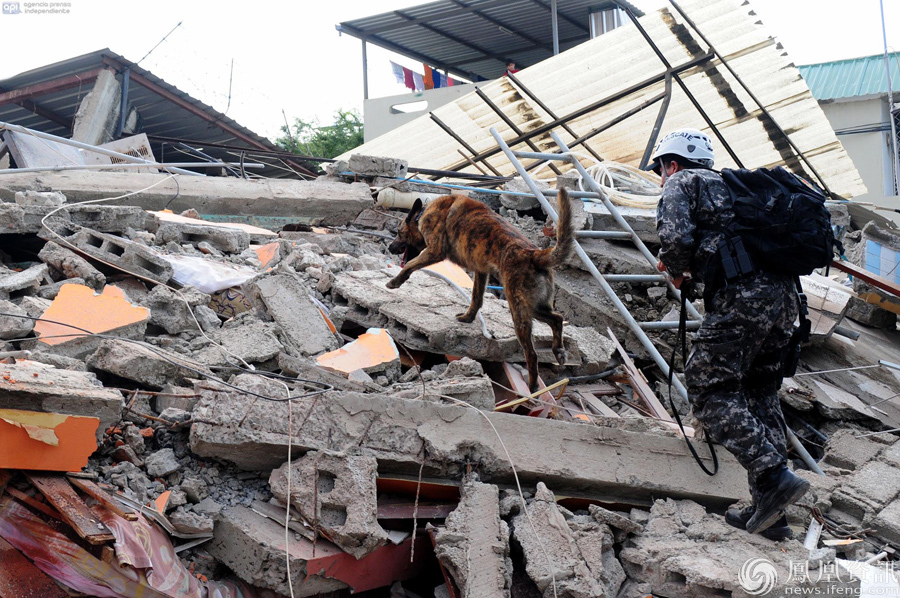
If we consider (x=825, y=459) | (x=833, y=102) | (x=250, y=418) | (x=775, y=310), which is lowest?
(x=825, y=459)

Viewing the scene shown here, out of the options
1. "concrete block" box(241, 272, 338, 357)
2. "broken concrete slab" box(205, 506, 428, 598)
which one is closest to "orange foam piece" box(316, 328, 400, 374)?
"concrete block" box(241, 272, 338, 357)

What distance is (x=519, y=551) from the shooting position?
3400mm

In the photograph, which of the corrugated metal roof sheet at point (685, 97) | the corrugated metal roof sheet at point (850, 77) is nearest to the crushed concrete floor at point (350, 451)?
the corrugated metal roof sheet at point (685, 97)

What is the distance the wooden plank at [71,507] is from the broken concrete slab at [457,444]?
0.58 m

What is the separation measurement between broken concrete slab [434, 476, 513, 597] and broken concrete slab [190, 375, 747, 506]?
301 mm

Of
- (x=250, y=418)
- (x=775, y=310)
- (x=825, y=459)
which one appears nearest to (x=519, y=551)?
(x=250, y=418)

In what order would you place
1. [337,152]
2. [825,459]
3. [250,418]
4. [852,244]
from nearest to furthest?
[250,418], [825,459], [852,244], [337,152]

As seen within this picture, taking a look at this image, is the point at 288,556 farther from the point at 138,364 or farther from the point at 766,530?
the point at 766,530

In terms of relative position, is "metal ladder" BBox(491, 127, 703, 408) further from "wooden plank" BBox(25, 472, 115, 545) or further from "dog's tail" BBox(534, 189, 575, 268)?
"wooden plank" BBox(25, 472, 115, 545)

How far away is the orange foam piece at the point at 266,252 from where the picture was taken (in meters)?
6.50

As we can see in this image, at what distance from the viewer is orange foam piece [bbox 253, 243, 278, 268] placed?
6.50m

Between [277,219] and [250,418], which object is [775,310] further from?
[277,219]

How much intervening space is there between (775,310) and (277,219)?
5737mm

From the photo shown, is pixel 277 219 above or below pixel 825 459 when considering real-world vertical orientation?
above
